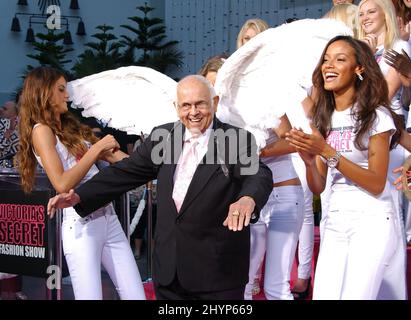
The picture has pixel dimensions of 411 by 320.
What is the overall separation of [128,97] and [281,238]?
125 cm

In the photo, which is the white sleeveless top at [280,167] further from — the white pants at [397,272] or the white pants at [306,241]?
the white pants at [397,272]

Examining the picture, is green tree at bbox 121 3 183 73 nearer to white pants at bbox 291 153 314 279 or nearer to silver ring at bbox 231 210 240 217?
white pants at bbox 291 153 314 279

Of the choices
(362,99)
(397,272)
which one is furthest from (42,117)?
(397,272)

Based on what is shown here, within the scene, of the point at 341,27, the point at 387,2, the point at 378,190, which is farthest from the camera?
the point at 387,2

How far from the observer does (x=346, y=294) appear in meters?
2.99

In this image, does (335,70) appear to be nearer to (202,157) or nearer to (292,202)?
(202,157)

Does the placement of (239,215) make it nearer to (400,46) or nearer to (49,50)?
(400,46)

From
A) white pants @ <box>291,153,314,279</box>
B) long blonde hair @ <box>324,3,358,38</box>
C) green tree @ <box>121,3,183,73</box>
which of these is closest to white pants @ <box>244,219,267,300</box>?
white pants @ <box>291,153,314,279</box>

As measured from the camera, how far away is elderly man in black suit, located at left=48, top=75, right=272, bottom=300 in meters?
2.98

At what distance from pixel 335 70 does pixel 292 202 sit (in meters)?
0.95

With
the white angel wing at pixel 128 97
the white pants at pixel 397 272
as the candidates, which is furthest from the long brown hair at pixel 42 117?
the white pants at pixel 397 272

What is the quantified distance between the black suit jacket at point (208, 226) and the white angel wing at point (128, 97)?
1.18m

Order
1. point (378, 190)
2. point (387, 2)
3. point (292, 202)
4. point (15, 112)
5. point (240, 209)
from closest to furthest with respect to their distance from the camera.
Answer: point (240, 209) < point (378, 190) < point (292, 202) < point (387, 2) < point (15, 112)
